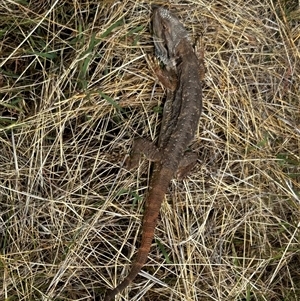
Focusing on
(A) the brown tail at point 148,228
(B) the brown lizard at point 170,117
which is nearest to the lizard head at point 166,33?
(B) the brown lizard at point 170,117

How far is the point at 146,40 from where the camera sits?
13.4 feet

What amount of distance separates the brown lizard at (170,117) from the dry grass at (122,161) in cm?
11

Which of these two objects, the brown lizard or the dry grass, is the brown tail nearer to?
the brown lizard

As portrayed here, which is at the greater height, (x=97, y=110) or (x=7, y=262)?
(x=97, y=110)

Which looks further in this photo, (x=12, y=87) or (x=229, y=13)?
(x=229, y=13)

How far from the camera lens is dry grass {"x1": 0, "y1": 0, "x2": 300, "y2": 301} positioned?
3.84m

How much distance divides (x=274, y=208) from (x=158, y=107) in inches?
47.4

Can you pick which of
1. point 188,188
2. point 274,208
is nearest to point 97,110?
point 188,188

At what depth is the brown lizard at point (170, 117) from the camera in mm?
3754

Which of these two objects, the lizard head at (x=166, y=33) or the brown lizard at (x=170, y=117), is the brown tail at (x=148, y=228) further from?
the lizard head at (x=166, y=33)

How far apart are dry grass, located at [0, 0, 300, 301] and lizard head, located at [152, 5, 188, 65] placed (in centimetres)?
8

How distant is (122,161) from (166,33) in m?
1.03

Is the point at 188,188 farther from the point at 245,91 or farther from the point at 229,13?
the point at 229,13

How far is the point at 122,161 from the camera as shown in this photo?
13.1 ft
